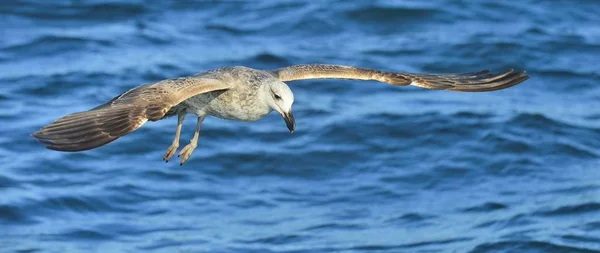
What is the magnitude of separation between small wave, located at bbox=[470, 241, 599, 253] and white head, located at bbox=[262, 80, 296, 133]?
387 centimetres

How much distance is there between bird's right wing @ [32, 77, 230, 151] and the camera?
8898 millimetres

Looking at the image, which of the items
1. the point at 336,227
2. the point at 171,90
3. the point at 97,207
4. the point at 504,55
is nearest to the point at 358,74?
the point at 171,90

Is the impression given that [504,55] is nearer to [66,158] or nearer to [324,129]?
[324,129]

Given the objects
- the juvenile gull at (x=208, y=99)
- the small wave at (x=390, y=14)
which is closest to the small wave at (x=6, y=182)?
the juvenile gull at (x=208, y=99)

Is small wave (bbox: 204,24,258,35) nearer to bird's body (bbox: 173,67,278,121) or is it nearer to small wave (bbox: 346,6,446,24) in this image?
small wave (bbox: 346,6,446,24)

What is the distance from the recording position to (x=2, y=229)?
44.7 ft

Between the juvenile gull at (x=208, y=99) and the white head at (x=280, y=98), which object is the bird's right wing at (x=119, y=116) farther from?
the white head at (x=280, y=98)

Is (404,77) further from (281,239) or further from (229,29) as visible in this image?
(229,29)

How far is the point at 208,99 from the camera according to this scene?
10.6 m

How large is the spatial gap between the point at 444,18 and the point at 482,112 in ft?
11.9

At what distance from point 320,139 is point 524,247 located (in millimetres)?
3674

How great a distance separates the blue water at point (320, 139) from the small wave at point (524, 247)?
21 mm

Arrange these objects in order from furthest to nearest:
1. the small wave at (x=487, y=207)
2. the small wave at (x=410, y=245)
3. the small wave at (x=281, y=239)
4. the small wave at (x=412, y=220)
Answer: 1. the small wave at (x=487, y=207)
2. the small wave at (x=412, y=220)
3. the small wave at (x=281, y=239)
4. the small wave at (x=410, y=245)

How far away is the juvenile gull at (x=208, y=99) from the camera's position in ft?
29.8
